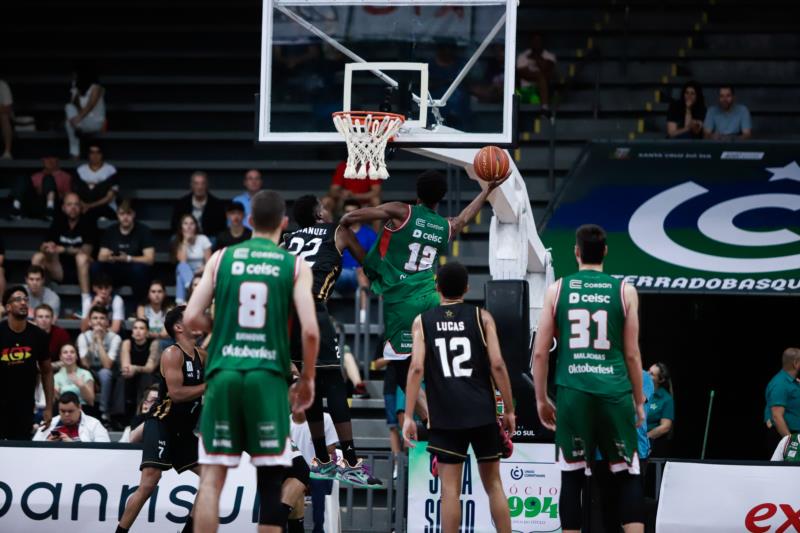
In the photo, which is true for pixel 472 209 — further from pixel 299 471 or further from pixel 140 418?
pixel 140 418

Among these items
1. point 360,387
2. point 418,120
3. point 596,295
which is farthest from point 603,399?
point 360,387

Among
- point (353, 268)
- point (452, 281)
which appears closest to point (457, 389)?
point (452, 281)

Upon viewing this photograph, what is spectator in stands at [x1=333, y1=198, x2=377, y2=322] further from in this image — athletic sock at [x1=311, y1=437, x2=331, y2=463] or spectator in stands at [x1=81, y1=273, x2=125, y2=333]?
athletic sock at [x1=311, y1=437, x2=331, y2=463]

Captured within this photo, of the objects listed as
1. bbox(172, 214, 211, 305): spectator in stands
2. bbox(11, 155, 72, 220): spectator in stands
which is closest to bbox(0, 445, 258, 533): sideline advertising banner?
bbox(172, 214, 211, 305): spectator in stands

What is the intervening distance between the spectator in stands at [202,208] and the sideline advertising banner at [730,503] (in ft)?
26.9

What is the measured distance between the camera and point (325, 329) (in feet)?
36.0

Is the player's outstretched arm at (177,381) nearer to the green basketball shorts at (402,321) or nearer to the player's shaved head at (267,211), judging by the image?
the green basketball shorts at (402,321)

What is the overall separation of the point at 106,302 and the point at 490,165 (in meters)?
8.30

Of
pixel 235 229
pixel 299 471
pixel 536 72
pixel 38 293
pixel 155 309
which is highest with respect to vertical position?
pixel 536 72

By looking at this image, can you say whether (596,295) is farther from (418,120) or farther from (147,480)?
(147,480)

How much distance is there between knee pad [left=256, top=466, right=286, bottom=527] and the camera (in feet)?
28.7

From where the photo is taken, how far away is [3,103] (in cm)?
2089

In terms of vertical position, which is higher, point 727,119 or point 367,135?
point 727,119

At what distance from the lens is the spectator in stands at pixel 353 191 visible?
18484 millimetres
